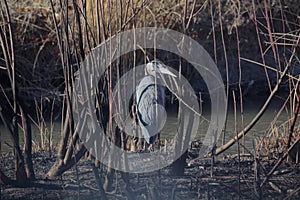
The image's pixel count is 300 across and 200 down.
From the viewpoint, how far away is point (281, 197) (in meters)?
3.34

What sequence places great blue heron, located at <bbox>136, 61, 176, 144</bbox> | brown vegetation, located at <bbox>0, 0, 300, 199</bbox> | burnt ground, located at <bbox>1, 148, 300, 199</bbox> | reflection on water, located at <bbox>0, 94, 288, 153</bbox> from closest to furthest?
brown vegetation, located at <bbox>0, 0, 300, 199</bbox> < burnt ground, located at <bbox>1, 148, 300, 199</bbox> < great blue heron, located at <bbox>136, 61, 176, 144</bbox> < reflection on water, located at <bbox>0, 94, 288, 153</bbox>

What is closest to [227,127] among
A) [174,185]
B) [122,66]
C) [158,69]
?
[158,69]

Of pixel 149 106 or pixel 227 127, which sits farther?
pixel 227 127

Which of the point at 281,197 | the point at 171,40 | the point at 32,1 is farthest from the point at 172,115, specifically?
the point at 281,197

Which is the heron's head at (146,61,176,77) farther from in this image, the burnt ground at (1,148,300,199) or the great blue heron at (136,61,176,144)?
the burnt ground at (1,148,300,199)

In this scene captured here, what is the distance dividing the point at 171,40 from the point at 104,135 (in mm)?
2850

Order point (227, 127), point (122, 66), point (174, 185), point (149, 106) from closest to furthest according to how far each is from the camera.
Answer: point (174, 185), point (122, 66), point (149, 106), point (227, 127)

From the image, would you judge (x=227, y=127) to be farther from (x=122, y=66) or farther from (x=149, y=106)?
(x=122, y=66)

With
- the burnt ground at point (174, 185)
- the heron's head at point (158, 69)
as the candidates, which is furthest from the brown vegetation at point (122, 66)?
the heron's head at point (158, 69)

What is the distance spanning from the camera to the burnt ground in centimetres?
330

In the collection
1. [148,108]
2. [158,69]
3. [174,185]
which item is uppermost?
[158,69]

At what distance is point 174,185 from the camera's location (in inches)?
132

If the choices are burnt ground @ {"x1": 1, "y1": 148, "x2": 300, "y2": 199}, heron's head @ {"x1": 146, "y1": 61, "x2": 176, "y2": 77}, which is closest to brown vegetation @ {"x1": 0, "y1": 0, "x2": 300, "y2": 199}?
burnt ground @ {"x1": 1, "y1": 148, "x2": 300, "y2": 199}

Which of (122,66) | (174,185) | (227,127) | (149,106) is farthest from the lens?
(227,127)
